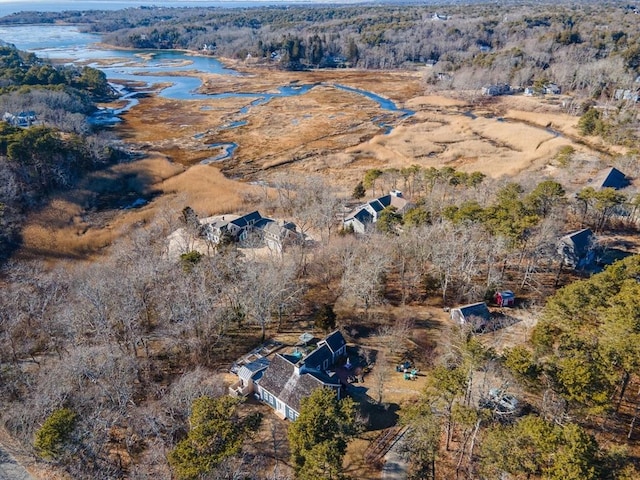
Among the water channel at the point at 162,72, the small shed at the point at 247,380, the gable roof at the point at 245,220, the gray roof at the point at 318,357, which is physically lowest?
the small shed at the point at 247,380

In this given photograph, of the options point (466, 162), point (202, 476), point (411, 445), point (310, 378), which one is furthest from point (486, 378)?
point (466, 162)

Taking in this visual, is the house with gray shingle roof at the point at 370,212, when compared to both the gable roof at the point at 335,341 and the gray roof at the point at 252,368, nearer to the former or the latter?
the gable roof at the point at 335,341

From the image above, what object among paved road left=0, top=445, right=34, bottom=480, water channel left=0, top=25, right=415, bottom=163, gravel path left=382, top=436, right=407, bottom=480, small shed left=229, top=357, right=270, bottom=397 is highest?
water channel left=0, top=25, right=415, bottom=163

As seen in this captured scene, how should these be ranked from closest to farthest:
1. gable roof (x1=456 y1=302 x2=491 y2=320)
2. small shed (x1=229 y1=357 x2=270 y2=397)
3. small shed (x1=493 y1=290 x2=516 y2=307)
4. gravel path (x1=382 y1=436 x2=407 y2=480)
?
1. gravel path (x1=382 y1=436 x2=407 y2=480)
2. small shed (x1=229 y1=357 x2=270 y2=397)
3. gable roof (x1=456 y1=302 x2=491 y2=320)
4. small shed (x1=493 y1=290 x2=516 y2=307)

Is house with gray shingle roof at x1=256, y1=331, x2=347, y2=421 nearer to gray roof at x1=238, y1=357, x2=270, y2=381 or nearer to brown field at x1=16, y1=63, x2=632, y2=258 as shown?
gray roof at x1=238, y1=357, x2=270, y2=381

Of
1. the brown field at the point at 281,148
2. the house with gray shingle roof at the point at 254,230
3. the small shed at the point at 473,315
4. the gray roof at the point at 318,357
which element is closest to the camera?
the gray roof at the point at 318,357

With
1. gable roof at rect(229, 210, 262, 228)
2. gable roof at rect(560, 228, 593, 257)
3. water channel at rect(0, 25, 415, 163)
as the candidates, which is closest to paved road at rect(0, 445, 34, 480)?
gable roof at rect(229, 210, 262, 228)

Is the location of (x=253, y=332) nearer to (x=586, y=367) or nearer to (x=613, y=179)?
(x=586, y=367)

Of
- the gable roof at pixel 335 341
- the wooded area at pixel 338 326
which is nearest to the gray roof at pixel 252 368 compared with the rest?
the wooded area at pixel 338 326
